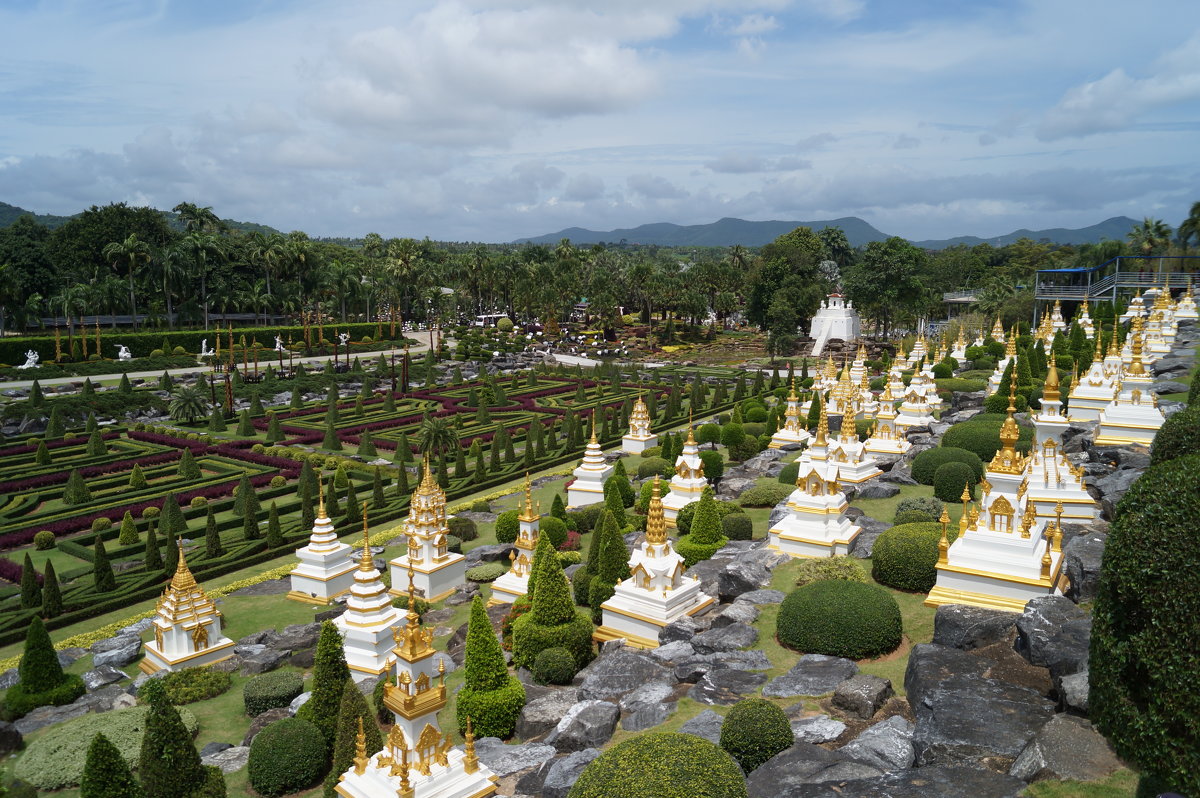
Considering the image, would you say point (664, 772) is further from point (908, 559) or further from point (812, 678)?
point (908, 559)

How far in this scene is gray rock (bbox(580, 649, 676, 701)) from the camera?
1644 centimetres

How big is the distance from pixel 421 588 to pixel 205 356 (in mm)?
58872

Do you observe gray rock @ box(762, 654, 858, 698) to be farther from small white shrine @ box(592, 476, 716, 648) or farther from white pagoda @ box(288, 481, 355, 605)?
white pagoda @ box(288, 481, 355, 605)

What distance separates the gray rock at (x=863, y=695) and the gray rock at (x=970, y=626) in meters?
1.86

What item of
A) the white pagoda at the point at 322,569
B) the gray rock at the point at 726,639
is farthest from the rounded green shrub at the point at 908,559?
the white pagoda at the point at 322,569

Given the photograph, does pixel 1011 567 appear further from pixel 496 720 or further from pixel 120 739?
pixel 120 739

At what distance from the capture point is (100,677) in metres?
21.3

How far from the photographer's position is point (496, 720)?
16594 millimetres

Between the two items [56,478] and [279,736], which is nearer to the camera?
[279,736]

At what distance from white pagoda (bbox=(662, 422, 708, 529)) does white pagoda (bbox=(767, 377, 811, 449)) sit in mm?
11319

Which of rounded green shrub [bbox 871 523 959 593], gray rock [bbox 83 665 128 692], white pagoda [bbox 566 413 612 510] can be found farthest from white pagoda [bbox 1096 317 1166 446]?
gray rock [bbox 83 665 128 692]

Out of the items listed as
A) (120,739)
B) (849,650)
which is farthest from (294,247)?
(849,650)

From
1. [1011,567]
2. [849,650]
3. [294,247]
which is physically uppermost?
[294,247]

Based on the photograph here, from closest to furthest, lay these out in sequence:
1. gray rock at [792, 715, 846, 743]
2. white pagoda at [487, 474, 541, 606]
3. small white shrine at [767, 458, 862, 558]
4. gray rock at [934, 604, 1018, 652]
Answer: gray rock at [792, 715, 846, 743]
gray rock at [934, 604, 1018, 652]
small white shrine at [767, 458, 862, 558]
white pagoda at [487, 474, 541, 606]
